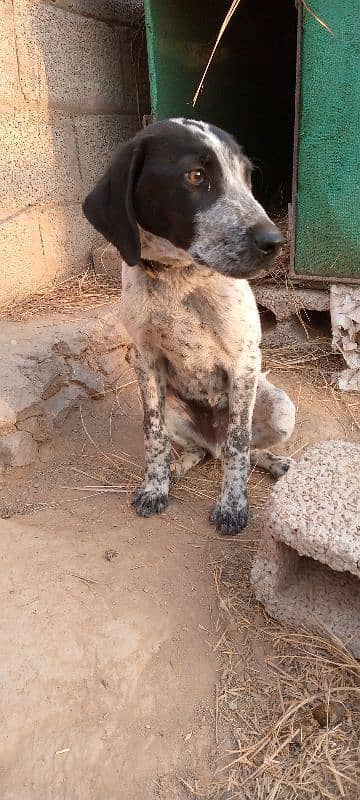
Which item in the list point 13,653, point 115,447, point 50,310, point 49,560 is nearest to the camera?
point 13,653

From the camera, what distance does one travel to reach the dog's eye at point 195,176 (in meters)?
2.11

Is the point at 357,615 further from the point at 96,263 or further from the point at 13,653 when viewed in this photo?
the point at 96,263

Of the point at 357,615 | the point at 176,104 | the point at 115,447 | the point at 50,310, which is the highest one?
the point at 176,104

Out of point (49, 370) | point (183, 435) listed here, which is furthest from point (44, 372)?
point (183, 435)

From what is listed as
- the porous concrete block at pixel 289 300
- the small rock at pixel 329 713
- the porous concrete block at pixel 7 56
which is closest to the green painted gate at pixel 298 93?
the porous concrete block at pixel 289 300

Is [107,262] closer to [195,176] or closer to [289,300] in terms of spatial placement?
[289,300]

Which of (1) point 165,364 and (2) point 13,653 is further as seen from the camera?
(1) point 165,364

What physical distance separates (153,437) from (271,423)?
21.7 inches

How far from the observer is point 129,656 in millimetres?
1975

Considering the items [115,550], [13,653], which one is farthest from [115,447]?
[13,653]

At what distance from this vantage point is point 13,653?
1964mm

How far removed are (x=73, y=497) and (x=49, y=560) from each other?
57cm

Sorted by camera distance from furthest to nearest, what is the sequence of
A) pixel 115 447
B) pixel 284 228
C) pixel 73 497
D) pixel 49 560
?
1. pixel 284 228
2. pixel 115 447
3. pixel 73 497
4. pixel 49 560

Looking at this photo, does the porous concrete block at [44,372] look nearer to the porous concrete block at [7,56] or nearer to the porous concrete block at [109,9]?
the porous concrete block at [7,56]
